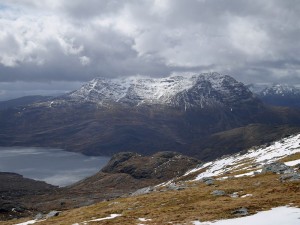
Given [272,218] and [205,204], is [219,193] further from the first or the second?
[272,218]

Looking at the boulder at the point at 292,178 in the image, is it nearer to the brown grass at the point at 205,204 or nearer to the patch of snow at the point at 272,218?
the brown grass at the point at 205,204

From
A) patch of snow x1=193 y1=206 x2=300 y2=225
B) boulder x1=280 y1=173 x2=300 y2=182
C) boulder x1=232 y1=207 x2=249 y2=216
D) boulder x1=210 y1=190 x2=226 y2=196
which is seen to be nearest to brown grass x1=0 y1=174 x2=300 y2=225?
boulder x1=232 y1=207 x2=249 y2=216

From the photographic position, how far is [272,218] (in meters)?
34.2

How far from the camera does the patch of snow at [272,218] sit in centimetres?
3253

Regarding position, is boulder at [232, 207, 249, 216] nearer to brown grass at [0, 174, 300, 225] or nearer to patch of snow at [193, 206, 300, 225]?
brown grass at [0, 174, 300, 225]

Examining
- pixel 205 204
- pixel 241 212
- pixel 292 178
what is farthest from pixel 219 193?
pixel 241 212

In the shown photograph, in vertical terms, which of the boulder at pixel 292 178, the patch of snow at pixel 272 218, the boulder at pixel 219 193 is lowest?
the boulder at pixel 219 193

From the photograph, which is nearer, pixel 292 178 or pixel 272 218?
pixel 272 218

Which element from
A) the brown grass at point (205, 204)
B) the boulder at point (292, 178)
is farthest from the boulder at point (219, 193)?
the boulder at point (292, 178)

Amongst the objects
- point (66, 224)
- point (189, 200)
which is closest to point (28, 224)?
point (66, 224)

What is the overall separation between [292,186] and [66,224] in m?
28.9

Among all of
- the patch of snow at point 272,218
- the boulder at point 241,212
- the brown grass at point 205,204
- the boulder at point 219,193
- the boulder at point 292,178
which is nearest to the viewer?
the patch of snow at point 272,218

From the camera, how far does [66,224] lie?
159 feet

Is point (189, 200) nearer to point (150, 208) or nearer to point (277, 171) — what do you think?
point (150, 208)
